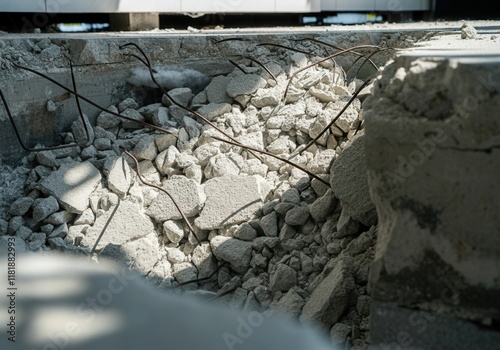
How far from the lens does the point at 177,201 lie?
156 inches

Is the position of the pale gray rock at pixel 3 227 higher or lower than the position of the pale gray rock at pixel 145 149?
lower

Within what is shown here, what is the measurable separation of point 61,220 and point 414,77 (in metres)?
2.47

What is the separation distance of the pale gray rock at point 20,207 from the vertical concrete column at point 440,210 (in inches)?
98.1

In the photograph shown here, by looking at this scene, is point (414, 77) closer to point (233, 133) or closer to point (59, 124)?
point (233, 133)

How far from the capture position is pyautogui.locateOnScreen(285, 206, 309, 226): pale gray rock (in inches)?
143

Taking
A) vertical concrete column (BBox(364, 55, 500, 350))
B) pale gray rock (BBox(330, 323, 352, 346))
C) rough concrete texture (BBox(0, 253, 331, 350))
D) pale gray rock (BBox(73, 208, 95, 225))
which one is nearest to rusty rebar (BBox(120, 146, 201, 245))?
pale gray rock (BBox(73, 208, 95, 225))

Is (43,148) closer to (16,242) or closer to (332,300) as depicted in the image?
(16,242)

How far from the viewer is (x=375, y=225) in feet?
10.8

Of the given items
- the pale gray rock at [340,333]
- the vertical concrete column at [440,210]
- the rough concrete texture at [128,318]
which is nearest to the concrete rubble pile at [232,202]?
the pale gray rock at [340,333]

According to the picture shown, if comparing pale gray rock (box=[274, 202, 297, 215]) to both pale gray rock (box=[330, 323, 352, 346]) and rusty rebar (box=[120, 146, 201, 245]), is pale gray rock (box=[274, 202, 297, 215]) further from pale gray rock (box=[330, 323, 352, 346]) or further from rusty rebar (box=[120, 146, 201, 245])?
pale gray rock (box=[330, 323, 352, 346])

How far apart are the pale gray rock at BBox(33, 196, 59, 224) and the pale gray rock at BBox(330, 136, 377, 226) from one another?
166 centimetres

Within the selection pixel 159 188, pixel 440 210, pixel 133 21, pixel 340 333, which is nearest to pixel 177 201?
pixel 159 188

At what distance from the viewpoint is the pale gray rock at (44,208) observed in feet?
12.5

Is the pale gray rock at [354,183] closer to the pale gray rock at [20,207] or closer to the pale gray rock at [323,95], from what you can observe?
the pale gray rock at [323,95]
